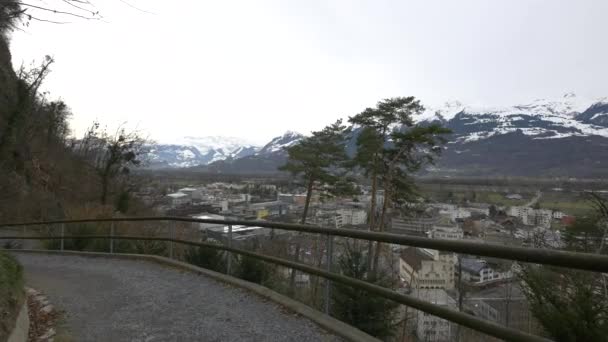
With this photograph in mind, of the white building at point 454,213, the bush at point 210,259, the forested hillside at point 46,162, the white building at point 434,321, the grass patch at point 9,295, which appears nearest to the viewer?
the white building at point 434,321

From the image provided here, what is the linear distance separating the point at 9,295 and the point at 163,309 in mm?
1754

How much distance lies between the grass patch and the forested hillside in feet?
51.5

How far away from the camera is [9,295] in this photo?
4.85 metres

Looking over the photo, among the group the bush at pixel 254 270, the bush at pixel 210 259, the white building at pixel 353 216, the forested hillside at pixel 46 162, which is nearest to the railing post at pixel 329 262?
the bush at pixel 254 270

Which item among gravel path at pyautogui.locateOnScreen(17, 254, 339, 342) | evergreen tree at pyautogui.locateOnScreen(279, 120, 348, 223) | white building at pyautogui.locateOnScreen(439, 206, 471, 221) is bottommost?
white building at pyautogui.locateOnScreen(439, 206, 471, 221)

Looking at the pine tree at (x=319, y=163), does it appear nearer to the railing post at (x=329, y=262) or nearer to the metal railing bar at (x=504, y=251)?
the railing post at (x=329, y=262)

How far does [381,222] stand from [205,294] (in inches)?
911

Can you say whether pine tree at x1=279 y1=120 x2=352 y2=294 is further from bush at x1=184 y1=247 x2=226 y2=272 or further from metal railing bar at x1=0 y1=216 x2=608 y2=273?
metal railing bar at x1=0 y1=216 x2=608 y2=273

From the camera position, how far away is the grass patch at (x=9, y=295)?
169 inches

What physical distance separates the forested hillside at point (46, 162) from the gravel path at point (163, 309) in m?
13.4

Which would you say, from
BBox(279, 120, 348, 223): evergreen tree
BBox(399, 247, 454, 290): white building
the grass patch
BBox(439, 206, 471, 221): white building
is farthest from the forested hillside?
BBox(439, 206, 471, 221): white building

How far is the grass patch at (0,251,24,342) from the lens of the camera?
4.29m

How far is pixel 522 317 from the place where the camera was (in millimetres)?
3135

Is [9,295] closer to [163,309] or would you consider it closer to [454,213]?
[163,309]
